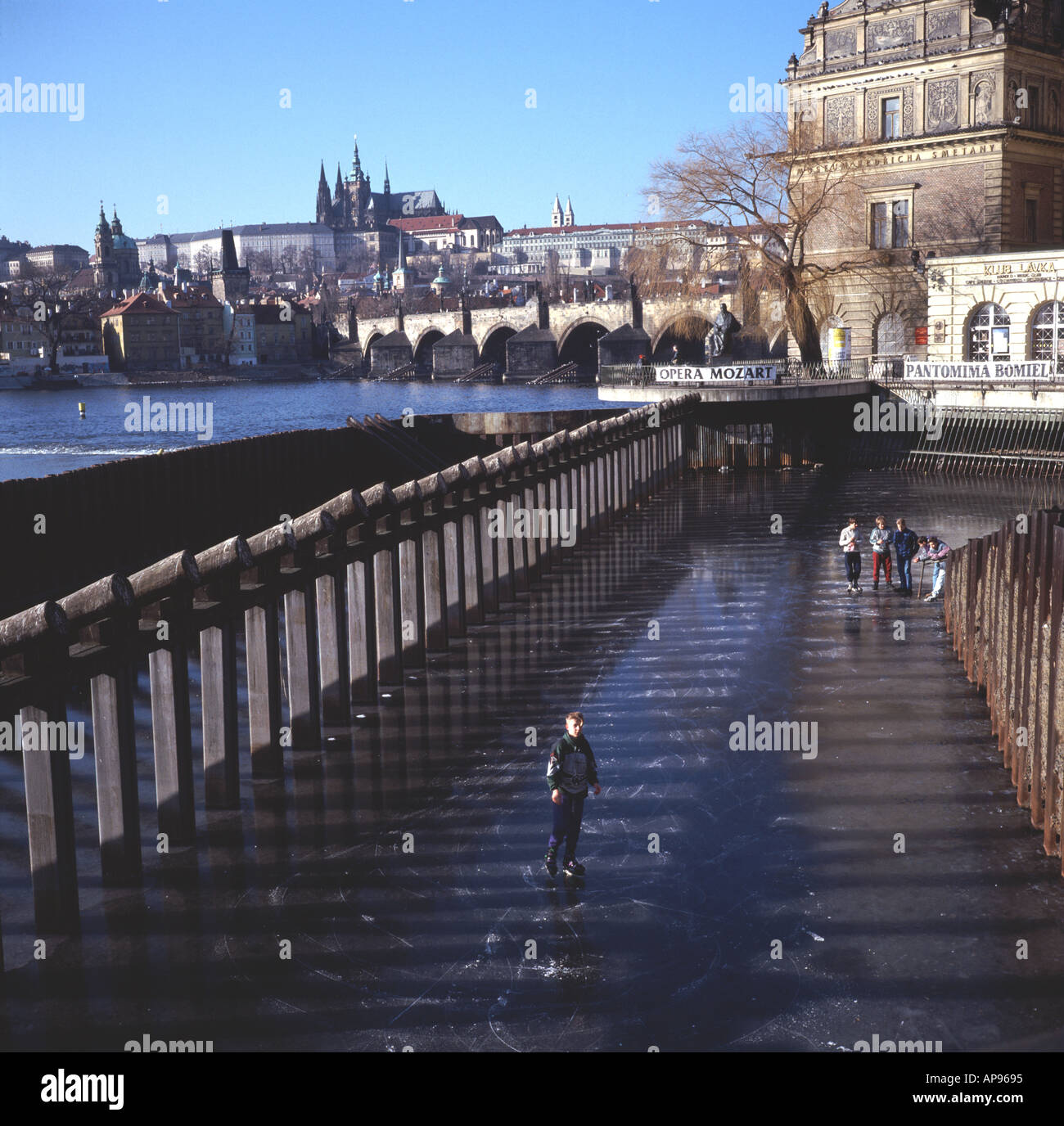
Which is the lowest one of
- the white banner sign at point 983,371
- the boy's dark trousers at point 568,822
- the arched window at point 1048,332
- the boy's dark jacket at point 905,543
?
the boy's dark trousers at point 568,822

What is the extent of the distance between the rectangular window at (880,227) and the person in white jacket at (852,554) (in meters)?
43.5

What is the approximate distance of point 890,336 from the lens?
59438 millimetres

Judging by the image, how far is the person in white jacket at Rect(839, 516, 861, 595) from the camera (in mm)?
19375

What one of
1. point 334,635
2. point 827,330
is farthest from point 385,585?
point 827,330

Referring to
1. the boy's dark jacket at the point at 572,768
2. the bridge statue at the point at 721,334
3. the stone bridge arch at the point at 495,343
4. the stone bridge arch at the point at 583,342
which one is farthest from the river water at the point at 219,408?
the boy's dark jacket at the point at 572,768

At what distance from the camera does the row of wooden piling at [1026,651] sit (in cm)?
940

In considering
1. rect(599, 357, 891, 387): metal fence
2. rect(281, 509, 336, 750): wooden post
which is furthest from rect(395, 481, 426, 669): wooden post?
rect(599, 357, 891, 387): metal fence

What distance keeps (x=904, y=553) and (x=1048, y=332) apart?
34.1 metres

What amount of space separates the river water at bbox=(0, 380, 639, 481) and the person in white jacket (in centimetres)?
3888

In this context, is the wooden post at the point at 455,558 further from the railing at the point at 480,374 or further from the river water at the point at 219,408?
the railing at the point at 480,374

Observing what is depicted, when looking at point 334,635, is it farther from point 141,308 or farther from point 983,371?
point 141,308

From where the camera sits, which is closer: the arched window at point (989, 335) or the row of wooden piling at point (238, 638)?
the row of wooden piling at point (238, 638)

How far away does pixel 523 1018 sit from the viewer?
735 centimetres

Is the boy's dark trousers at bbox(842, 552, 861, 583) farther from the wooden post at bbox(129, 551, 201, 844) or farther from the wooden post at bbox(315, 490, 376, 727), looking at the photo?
the wooden post at bbox(129, 551, 201, 844)
